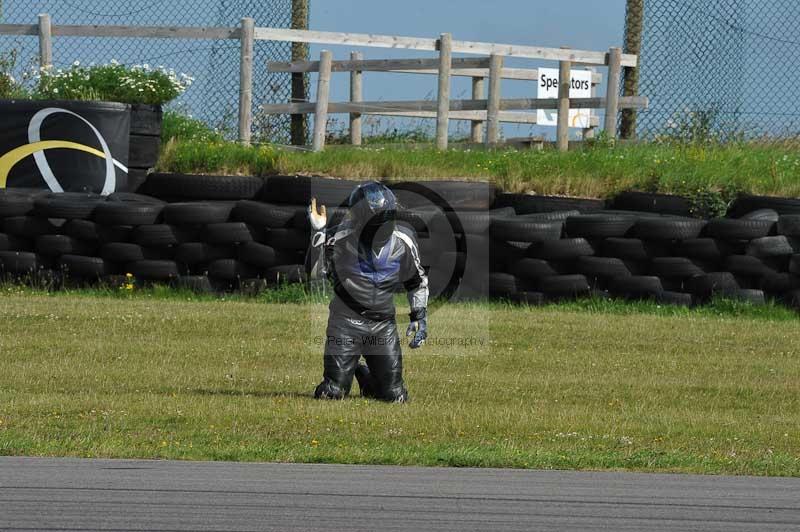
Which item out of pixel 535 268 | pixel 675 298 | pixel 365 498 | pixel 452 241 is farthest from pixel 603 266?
pixel 365 498

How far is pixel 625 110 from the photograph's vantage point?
19.4m

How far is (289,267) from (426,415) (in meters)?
5.47

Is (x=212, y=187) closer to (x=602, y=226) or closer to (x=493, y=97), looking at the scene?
(x=602, y=226)

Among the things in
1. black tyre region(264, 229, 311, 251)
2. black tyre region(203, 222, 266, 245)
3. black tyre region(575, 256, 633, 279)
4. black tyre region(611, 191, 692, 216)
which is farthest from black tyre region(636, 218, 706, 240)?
black tyre region(203, 222, 266, 245)

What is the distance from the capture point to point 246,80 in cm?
1669

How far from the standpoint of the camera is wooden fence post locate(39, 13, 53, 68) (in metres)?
17.2

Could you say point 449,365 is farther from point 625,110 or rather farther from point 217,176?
point 625,110

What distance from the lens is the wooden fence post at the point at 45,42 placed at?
56.4ft

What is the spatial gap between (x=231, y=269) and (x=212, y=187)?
117 cm

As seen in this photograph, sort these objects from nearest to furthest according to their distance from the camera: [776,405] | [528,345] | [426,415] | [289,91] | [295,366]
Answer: [426,415] < [776,405] < [295,366] < [528,345] < [289,91]

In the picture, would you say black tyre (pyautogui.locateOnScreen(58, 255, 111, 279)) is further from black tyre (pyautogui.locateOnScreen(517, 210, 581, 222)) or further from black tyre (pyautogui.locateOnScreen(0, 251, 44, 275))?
black tyre (pyautogui.locateOnScreen(517, 210, 581, 222))

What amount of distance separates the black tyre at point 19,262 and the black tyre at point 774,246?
22.5ft

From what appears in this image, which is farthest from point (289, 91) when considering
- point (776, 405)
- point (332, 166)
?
point (776, 405)

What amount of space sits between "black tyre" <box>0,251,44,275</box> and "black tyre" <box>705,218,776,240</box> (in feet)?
21.4
